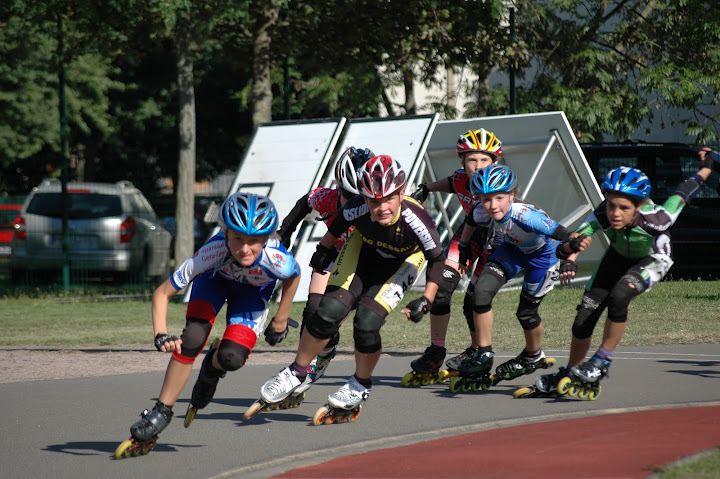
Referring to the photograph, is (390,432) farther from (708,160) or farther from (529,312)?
(708,160)

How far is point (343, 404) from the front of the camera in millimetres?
6637

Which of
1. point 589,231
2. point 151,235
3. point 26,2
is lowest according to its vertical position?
point 151,235

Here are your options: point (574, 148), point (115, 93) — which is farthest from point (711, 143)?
point (115, 93)

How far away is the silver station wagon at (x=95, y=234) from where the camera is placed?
62.5 ft

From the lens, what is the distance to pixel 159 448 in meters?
6.13

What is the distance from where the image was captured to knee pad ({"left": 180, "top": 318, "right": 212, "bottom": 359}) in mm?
5914

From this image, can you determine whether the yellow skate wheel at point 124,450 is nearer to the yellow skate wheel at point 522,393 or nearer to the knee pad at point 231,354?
the knee pad at point 231,354

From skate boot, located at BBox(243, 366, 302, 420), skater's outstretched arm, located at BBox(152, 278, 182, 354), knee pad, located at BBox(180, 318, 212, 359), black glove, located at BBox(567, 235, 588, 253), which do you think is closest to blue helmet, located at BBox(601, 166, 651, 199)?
black glove, located at BBox(567, 235, 588, 253)

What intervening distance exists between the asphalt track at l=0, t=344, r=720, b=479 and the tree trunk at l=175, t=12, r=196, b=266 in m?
9.39

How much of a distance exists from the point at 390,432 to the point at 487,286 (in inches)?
70.2

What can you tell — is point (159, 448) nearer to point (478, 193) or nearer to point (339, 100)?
point (478, 193)

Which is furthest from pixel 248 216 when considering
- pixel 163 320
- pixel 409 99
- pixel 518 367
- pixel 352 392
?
pixel 409 99

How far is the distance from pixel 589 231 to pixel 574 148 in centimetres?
795

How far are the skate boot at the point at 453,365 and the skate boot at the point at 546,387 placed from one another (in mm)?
669
